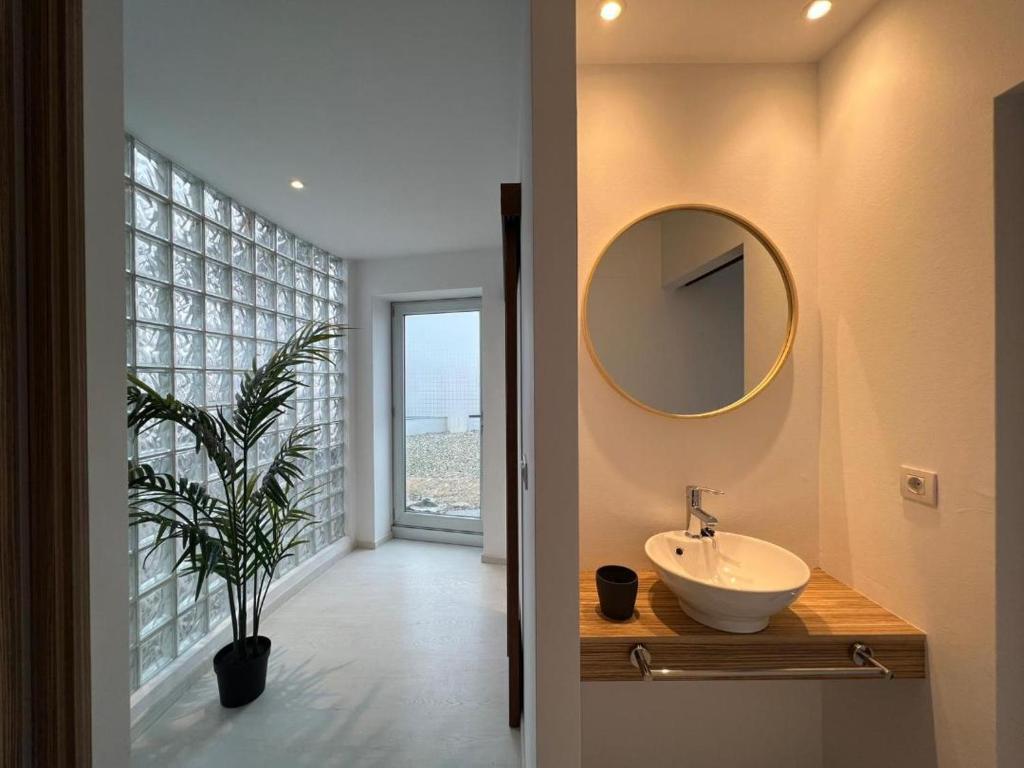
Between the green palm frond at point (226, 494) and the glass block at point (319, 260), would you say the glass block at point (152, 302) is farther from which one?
the glass block at point (319, 260)

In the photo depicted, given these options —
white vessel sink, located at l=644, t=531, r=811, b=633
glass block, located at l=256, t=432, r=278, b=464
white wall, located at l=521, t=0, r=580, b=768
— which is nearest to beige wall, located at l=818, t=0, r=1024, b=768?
white vessel sink, located at l=644, t=531, r=811, b=633

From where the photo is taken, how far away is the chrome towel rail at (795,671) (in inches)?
40.4

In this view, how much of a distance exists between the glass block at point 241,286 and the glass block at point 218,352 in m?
0.26

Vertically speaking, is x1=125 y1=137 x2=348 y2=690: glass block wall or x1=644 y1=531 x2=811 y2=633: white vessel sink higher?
x1=125 y1=137 x2=348 y2=690: glass block wall

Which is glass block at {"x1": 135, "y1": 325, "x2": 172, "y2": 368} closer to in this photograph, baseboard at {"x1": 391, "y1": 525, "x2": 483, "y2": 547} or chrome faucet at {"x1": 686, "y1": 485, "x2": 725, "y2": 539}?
chrome faucet at {"x1": 686, "y1": 485, "x2": 725, "y2": 539}

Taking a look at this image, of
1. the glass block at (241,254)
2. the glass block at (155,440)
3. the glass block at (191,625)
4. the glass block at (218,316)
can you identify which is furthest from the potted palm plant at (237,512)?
the glass block at (241,254)

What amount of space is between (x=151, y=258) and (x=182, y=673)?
1.89m

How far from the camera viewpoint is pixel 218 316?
232 centimetres

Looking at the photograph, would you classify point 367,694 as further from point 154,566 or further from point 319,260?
point 319,260

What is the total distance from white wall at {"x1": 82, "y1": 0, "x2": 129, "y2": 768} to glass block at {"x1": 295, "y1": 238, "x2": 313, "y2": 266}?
227 cm

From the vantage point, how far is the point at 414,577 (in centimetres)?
309

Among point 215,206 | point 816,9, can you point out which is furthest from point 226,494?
point 816,9

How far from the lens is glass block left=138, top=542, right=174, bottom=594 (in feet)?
5.90

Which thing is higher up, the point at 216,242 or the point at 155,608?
the point at 216,242
